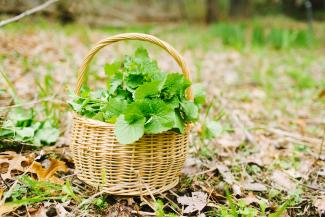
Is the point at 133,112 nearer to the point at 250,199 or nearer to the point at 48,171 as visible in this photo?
the point at 48,171

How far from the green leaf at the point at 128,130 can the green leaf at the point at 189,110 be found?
20 centimetres

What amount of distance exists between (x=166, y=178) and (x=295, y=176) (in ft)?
2.56

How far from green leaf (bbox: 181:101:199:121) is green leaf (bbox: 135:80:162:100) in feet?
0.43

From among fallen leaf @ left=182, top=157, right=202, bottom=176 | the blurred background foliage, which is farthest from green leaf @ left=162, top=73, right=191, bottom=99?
the blurred background foliage

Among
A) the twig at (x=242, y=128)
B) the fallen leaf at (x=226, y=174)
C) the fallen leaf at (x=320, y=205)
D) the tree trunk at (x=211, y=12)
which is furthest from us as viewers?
the tree trunk at (x=211, y=12)

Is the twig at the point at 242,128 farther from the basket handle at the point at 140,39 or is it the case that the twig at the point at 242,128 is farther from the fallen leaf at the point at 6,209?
the fallen leaf at the point at 6,209

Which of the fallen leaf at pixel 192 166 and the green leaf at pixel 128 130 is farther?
the fallen leaf at pixel 192 166

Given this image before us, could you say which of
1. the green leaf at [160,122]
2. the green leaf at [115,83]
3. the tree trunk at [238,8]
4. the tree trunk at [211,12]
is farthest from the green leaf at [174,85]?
the tree trunk at [238,8]

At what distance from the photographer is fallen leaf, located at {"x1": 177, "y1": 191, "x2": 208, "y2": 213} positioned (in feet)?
5.10

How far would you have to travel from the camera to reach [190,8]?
11750 millimetres

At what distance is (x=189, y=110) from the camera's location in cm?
152

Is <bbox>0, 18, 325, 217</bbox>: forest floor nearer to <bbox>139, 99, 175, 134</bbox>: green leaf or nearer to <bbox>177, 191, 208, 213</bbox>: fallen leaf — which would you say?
<bbox>177, 191, 208, 213</bbox>: fallen leaf

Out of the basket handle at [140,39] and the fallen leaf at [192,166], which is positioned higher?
the basket handle at [140,39]

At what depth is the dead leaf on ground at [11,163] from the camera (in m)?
1.62
